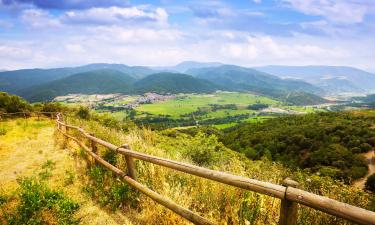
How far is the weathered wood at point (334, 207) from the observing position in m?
2.03

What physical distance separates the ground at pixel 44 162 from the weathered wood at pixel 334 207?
3254 millimetres

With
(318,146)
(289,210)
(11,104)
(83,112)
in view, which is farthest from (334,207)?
(318,146)

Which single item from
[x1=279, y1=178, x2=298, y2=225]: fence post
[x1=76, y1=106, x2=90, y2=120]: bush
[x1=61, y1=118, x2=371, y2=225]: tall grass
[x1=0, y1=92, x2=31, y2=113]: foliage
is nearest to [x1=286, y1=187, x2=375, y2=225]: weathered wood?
[x1=279, y1=178, x2=298, y2=225]: fence post

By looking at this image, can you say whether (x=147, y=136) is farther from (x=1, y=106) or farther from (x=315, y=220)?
(x=1, y=106)

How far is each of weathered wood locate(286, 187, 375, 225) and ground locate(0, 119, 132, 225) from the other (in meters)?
3.25

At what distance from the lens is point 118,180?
19.6 ft

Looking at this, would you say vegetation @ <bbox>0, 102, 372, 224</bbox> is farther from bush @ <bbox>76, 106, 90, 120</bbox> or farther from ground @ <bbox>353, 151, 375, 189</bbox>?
ground @ <bbox>353, 151, 375, 189</bbox>

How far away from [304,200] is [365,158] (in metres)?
51.0

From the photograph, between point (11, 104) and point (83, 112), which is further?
point (83, 112)

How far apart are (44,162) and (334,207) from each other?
9.21 meters

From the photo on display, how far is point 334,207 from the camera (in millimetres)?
2195

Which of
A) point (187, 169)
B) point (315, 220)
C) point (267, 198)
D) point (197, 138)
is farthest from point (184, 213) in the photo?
point (197, 138)

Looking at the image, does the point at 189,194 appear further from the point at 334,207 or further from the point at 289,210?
the point at 334,207

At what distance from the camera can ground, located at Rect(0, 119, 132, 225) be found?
5184mm
